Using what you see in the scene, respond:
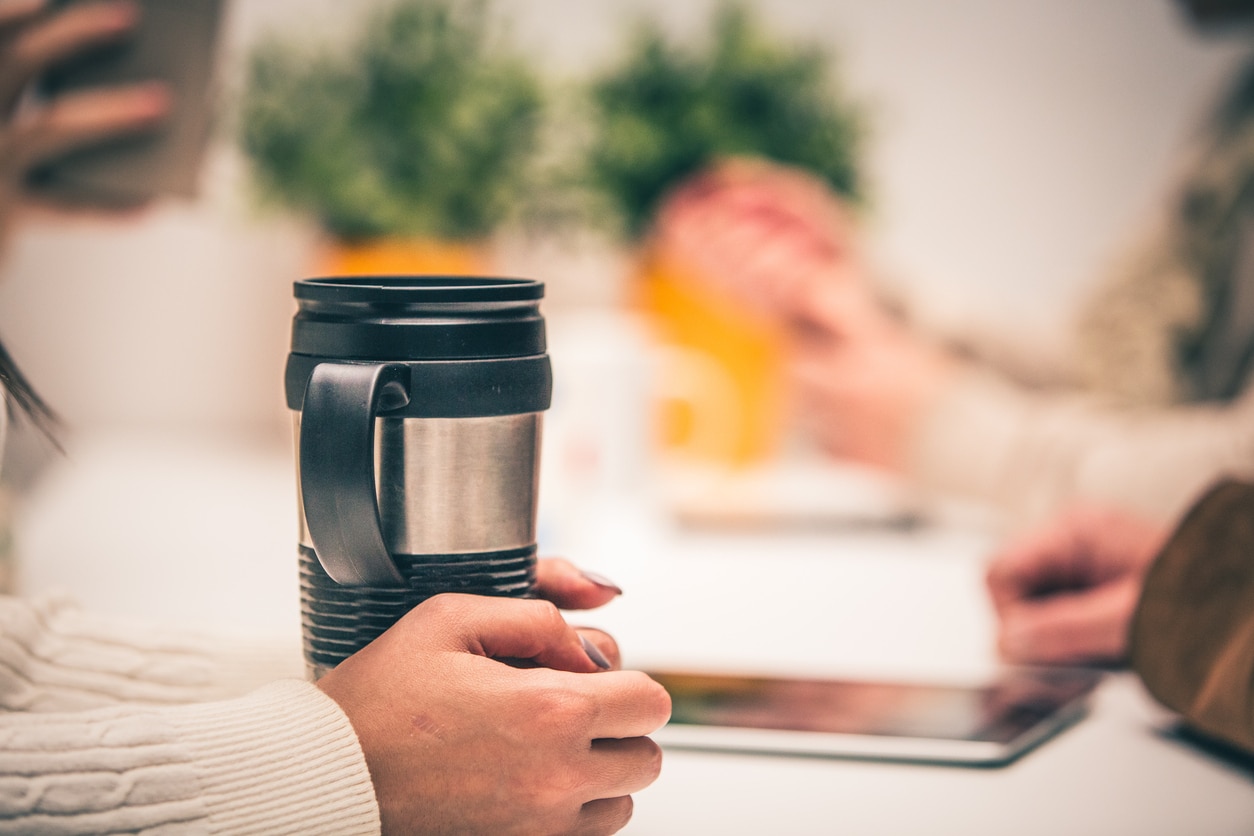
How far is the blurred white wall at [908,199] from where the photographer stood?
1681 mm

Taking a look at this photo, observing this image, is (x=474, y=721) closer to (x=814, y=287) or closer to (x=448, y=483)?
(x=448, y=483)

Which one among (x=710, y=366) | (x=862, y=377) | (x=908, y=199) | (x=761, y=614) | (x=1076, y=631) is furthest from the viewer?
(x=908, y=199)

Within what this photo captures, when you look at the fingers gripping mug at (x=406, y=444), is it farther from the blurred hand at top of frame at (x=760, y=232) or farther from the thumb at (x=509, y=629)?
the blurred hand at top of frame at (x=760, y=232)

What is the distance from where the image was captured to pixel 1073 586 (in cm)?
78

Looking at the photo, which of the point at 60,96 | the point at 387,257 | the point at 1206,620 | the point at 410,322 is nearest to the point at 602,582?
the point at 410,322

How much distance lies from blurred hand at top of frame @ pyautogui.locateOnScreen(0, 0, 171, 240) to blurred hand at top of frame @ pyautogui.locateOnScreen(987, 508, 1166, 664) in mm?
732

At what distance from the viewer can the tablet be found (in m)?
0.56

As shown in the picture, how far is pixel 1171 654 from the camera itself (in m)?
0.57

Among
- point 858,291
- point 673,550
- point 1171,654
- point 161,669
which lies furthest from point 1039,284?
point 161,669

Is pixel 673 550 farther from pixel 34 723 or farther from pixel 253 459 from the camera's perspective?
pixel 34 723

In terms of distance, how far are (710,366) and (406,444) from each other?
88 centimetres

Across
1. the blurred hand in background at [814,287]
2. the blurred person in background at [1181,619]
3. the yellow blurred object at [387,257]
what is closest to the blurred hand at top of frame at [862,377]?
the blurred hand in background at [814,287]

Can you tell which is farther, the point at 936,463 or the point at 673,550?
the point at 936,463

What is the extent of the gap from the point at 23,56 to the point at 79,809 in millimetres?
850
